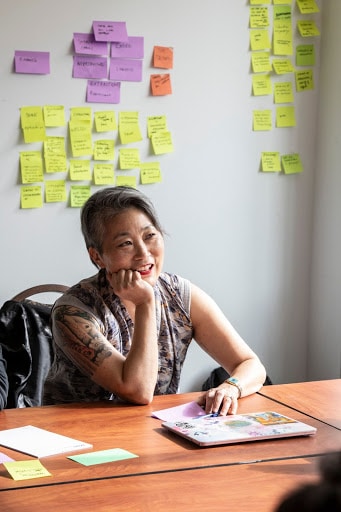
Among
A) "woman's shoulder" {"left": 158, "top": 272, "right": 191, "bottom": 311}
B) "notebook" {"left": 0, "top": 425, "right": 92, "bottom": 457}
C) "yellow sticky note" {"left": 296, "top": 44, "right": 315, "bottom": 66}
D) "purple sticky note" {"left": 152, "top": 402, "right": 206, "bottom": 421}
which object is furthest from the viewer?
"yellow sticky note" {"left": 296, "top": 44, "right": 315, "bottom": 66}

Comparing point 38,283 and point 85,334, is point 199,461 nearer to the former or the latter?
point 85,334

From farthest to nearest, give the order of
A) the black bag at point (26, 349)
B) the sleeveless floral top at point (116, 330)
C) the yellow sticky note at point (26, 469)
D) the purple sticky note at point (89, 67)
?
the purple sticky note at point (89, 67) → the black bag at point (26, 349) → the sleeveless floral top at point (116, 330) → the yellow sticky note at point (26, 469)

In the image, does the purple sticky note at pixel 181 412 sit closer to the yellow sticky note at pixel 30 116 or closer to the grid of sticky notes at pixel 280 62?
the yellow sticky note at pixel 30 116

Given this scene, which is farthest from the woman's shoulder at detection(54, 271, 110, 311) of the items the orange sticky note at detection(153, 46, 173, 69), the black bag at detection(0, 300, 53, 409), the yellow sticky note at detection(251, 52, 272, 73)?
the yellow sticky note at detection(251, 52, 272, 73)

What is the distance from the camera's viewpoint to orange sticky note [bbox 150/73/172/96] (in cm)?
344

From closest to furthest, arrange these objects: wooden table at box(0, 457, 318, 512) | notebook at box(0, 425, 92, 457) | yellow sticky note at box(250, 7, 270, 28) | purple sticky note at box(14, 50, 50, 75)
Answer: wooden table at box(0, 457, 318, 512) < notebook at box(0, 425, 92, 457) < purple sticky note at box(14, 50, 50, 75) < yellow sticky note at box(250, 7, 270, 28)

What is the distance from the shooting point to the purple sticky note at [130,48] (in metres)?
3.36

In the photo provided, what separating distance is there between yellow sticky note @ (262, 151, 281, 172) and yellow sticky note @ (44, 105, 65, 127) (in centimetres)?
95

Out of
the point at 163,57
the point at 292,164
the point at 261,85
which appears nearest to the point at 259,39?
the point at 261,85

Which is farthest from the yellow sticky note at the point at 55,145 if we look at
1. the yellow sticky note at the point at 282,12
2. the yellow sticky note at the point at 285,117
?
the yellow sticky note at the point at 282,12

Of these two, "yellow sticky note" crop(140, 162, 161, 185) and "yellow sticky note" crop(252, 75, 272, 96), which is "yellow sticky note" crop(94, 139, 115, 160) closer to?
"yellow sticky note" crop(140, 162, 161, 185)

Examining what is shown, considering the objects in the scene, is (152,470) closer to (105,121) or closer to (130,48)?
(105,121)

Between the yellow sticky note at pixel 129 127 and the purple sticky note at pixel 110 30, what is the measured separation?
308mm

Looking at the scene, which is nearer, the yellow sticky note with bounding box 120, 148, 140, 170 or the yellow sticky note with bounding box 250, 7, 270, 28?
the yellow sticky note with bounding box 120, 148, 140, 170
